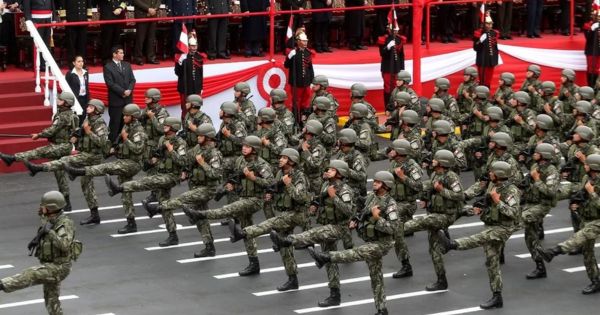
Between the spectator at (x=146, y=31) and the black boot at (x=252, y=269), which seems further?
the spectator at (x=146, y=31)

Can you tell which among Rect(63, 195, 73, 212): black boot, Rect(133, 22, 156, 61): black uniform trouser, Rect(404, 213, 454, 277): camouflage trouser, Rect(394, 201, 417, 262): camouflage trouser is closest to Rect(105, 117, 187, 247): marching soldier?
Rect(63, 195, 73, 212): black boot

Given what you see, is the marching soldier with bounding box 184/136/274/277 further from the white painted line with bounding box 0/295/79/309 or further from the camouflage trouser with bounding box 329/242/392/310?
the camouflage trouser with bounding box 329/242/392/310

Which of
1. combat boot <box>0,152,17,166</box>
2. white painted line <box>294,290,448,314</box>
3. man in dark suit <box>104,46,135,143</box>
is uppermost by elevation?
man in dark suit <box>104,46,135,143</box>

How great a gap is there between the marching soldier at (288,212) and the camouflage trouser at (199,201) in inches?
72.1

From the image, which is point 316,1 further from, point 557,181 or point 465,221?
point 557,181

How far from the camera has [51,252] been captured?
21.0 meters

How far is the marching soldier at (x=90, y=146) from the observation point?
2783 cm

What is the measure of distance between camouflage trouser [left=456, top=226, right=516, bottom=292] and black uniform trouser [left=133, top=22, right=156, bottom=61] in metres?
13.3

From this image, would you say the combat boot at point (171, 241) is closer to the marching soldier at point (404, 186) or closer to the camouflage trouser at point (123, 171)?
the camouflage trouser at point (123, 171)

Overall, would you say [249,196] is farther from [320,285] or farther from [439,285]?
[439,285]

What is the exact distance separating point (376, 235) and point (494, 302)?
6.95 feet

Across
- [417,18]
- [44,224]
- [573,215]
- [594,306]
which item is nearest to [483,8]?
[417,18]

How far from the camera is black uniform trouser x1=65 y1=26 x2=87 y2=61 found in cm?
3325

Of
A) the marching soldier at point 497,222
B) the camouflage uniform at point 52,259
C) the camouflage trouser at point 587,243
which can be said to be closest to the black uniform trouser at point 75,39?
the camouflage uniform at point 52,259
